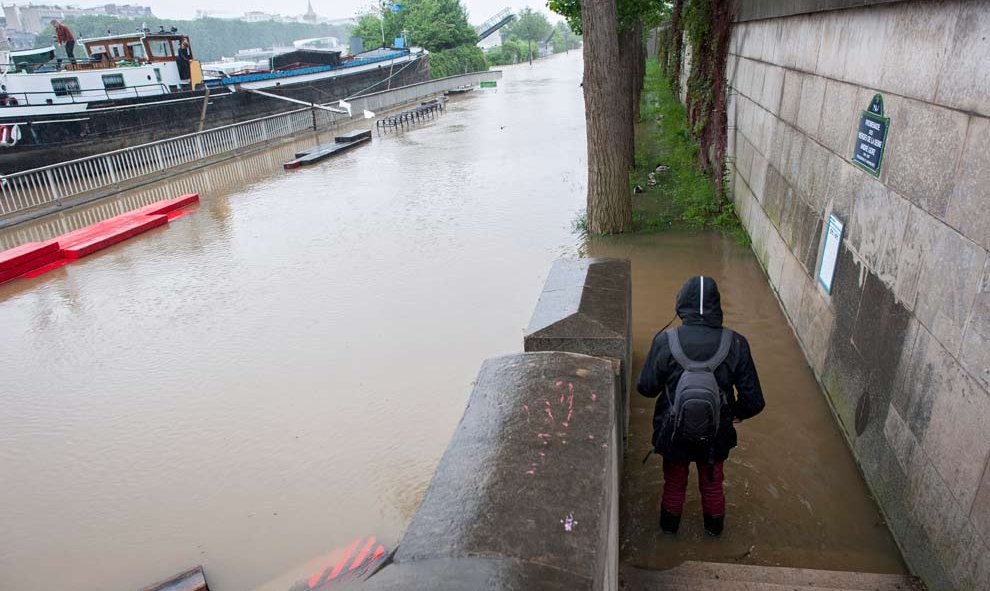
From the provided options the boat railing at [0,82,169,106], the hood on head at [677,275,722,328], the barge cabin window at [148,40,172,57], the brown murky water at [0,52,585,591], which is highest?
the barge cabin window at [148,40,172,57]

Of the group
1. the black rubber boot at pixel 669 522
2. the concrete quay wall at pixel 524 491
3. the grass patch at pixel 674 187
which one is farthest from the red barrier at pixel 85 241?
the black rubber boot at pixel 669 522

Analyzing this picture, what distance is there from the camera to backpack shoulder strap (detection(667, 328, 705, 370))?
3250mm

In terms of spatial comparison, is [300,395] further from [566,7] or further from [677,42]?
[677,42]

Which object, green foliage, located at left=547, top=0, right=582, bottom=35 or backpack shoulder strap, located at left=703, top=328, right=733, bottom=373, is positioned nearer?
backpack shoulder strap, located at left=703, top=328, right=733, bottom=373

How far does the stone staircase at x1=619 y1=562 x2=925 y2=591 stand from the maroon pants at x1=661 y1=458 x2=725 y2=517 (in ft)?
1.34

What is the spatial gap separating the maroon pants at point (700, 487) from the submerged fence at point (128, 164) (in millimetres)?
12940

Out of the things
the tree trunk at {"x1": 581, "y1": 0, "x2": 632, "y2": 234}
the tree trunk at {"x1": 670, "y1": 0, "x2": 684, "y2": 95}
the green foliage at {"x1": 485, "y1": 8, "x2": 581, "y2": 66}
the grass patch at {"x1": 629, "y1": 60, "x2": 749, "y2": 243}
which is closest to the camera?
the tree trunk at {"x1": 581, "y1": 0, "x2": 632, "y2": 234}

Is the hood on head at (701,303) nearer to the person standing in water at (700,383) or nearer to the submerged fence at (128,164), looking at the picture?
the person standing in water at (700,383)

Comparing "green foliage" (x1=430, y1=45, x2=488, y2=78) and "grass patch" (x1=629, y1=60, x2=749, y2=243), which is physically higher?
"green foliage" (x1=430, y1=45, x2=488, y2=78)

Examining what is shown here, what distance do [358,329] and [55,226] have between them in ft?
32.2

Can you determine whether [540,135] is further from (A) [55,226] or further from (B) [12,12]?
(B) [12,12]

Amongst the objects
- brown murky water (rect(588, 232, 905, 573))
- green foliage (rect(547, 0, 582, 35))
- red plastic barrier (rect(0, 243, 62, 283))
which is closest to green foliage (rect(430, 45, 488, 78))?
green foliage (rect(547, 0, 582, 35))

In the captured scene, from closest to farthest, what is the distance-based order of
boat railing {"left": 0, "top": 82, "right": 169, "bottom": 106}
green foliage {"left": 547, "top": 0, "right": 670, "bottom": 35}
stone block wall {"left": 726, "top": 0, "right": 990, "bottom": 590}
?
stone block wall {"left": 726, "top": 0, "right": 990, "bottom": 590} < green foliage {"left": 547, "top": 0, "right": 670, "bottom": 35} < boat railing {"left": 0, "top": 82, "right": 169, "bottom": 106}

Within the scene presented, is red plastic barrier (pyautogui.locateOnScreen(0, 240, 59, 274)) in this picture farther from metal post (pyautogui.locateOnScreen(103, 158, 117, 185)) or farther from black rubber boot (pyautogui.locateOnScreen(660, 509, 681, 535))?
black rubber boot (pyautogui.locateOnScreen(660, 509, 681, 535))
